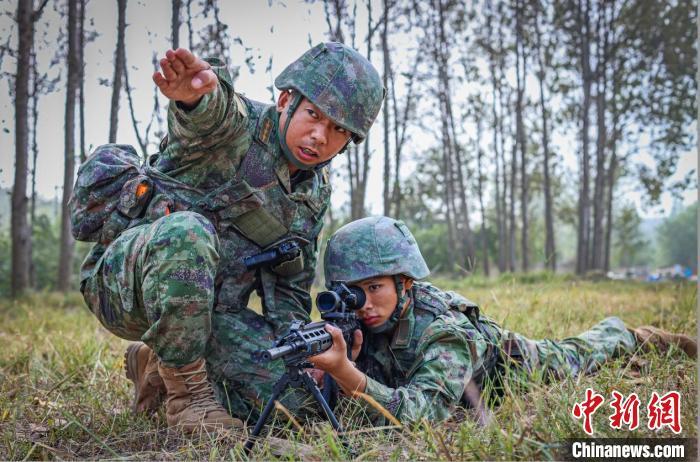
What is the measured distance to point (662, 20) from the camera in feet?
47.6

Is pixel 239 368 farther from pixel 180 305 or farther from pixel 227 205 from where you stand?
pixel 227 205

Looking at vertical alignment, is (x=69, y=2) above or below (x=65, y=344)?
above

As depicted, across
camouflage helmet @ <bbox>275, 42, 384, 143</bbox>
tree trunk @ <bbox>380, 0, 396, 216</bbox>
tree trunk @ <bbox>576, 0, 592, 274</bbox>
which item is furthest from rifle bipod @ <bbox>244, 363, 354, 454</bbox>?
tree trunk @ <bbox>576, 0, 592, 274</bbox>

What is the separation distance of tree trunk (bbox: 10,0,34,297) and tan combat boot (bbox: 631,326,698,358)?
6.56 m

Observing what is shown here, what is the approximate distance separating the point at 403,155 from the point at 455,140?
74.5 inches

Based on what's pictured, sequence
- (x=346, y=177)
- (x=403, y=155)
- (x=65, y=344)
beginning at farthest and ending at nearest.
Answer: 1. (x=403, y=155)
2. (x=346, y=177)
3. (x=65, y=344)

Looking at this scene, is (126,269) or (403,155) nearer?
(126,269)

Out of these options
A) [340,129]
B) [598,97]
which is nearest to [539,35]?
[598,97]

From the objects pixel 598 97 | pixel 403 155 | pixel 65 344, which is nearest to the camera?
pixel 65 344

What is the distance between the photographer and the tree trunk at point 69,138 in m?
8.12

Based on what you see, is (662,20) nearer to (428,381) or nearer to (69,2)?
(69,2)

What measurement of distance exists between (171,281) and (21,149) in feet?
21.3

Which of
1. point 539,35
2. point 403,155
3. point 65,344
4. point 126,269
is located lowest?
point 65,344

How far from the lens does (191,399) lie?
2578mm
